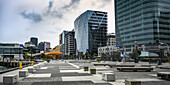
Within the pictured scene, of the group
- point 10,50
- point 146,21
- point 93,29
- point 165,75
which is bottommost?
point 165,75

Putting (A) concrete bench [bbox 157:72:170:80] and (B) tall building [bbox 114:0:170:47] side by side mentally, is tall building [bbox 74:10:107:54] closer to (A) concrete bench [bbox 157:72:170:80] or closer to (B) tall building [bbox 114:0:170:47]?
(B) tall building [bbox 114:0:170:47]

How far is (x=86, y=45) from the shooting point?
18312cm

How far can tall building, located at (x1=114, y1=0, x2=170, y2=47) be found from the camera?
10206cm

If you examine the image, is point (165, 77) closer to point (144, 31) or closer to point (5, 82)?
point (5, 82)

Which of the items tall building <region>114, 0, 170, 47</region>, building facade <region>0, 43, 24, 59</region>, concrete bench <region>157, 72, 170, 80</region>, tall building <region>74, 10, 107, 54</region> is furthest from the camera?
tall building <region>74, 10, 107, 54</region>

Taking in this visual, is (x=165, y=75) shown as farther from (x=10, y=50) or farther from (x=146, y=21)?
(x=10, y=50)

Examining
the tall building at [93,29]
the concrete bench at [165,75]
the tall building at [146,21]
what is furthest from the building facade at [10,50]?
the concrete bench at [165,75]

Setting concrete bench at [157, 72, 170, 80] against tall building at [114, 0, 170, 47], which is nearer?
concrete bench at [157, 72, 170, 80]

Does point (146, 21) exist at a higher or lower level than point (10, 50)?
higher

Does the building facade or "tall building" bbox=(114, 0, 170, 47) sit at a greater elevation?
"tall building" bbox=(114, 0, 170, 47)

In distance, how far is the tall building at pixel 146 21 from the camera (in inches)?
4018

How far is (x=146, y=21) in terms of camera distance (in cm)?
10488


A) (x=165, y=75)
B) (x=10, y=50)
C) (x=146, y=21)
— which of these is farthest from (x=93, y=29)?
(x=165, y=75)

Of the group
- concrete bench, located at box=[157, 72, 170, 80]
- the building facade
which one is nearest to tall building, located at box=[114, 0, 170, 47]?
the building facade
